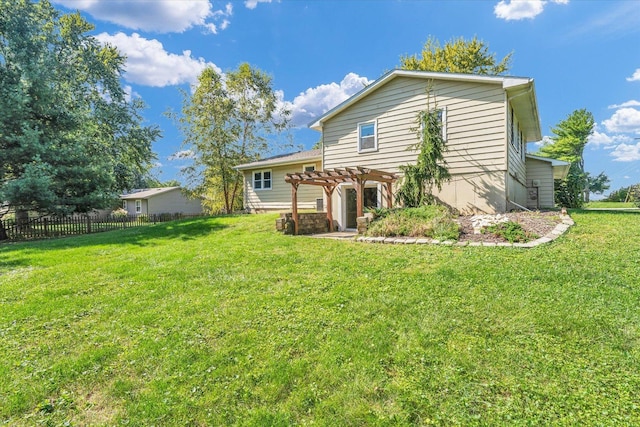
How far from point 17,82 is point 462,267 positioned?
17783 millimetres

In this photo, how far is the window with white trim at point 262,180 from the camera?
17234 millimetres

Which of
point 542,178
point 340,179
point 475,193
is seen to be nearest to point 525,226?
point 475,193

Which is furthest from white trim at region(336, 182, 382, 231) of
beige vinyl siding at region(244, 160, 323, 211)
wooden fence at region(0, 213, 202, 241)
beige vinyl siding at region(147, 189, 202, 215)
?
beige vinyl siding at region(147, 189, 202, 215)

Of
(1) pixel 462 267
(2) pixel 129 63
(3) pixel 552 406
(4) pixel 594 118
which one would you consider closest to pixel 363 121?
(1) pixel 462 267

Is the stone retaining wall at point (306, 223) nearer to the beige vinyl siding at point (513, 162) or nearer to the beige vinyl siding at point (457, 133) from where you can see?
the beige vinyl siding at point (457, 133)

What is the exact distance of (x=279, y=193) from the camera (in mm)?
16703

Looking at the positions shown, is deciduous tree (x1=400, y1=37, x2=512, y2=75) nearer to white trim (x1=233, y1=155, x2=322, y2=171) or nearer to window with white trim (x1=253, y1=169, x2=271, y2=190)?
white trim (x1=233, y1=155, x2=322, y2=171)

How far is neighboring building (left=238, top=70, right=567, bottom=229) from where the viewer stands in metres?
9.20

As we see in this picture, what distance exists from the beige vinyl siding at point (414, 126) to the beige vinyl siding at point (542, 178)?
7339 millimetres

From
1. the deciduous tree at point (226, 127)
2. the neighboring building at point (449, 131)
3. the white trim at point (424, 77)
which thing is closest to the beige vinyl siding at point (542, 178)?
the neighboring building at point (449, 131)

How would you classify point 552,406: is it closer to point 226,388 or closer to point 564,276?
point 226,388

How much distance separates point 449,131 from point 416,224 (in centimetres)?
420

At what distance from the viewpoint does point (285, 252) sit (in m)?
6.71

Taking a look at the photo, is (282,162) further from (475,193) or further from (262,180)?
(475,193)
